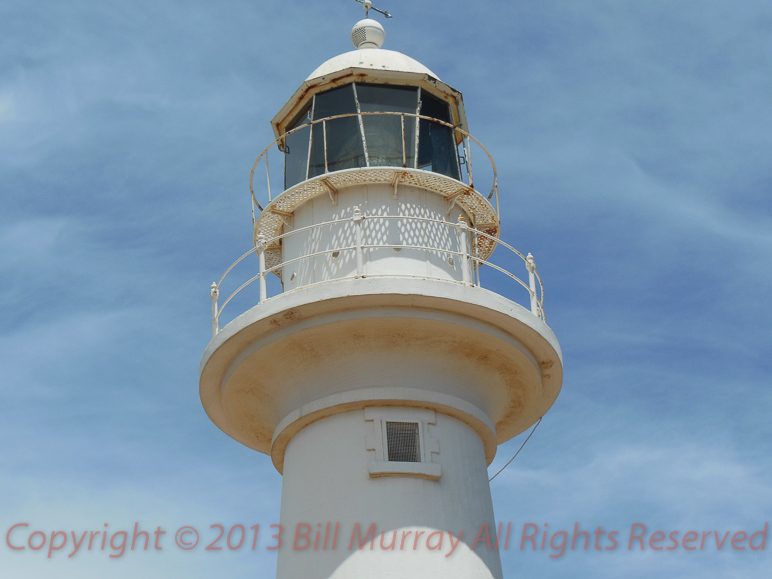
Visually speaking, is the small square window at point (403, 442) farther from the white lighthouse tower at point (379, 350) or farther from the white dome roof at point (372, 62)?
the white dome roof at point (372, 62)

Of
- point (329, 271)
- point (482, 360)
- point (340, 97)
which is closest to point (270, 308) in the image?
point (329, 271)

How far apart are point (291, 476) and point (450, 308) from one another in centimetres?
292

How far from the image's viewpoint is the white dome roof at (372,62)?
632 inches

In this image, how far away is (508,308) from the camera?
13.9 m

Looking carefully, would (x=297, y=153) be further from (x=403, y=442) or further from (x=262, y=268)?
(x=403, y=442)

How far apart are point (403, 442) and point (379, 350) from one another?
117 centimetres

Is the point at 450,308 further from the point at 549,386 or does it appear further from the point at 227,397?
the point at 227,397

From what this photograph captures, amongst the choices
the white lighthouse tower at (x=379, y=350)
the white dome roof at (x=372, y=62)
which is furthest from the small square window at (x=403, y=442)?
the white dome roof at (x=372, y=62)

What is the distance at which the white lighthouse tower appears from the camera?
13359mm

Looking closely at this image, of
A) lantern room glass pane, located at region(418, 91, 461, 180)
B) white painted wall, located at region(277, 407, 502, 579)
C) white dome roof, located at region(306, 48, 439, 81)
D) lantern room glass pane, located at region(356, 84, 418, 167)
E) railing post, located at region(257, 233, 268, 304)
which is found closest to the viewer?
white painted wall, located at region(277, 407, 502, 579)

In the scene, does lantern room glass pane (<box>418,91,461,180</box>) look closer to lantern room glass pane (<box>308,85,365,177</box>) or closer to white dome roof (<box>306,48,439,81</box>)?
white dome roof (<box>306,48,439,81</box>)

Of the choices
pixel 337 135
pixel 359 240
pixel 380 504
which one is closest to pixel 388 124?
pixel 337 135

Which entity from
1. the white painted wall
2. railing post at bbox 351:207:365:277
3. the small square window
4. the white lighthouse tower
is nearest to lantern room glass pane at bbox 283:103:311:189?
the white lighthouse tower

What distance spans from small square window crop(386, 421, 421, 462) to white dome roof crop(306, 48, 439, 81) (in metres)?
5.22
